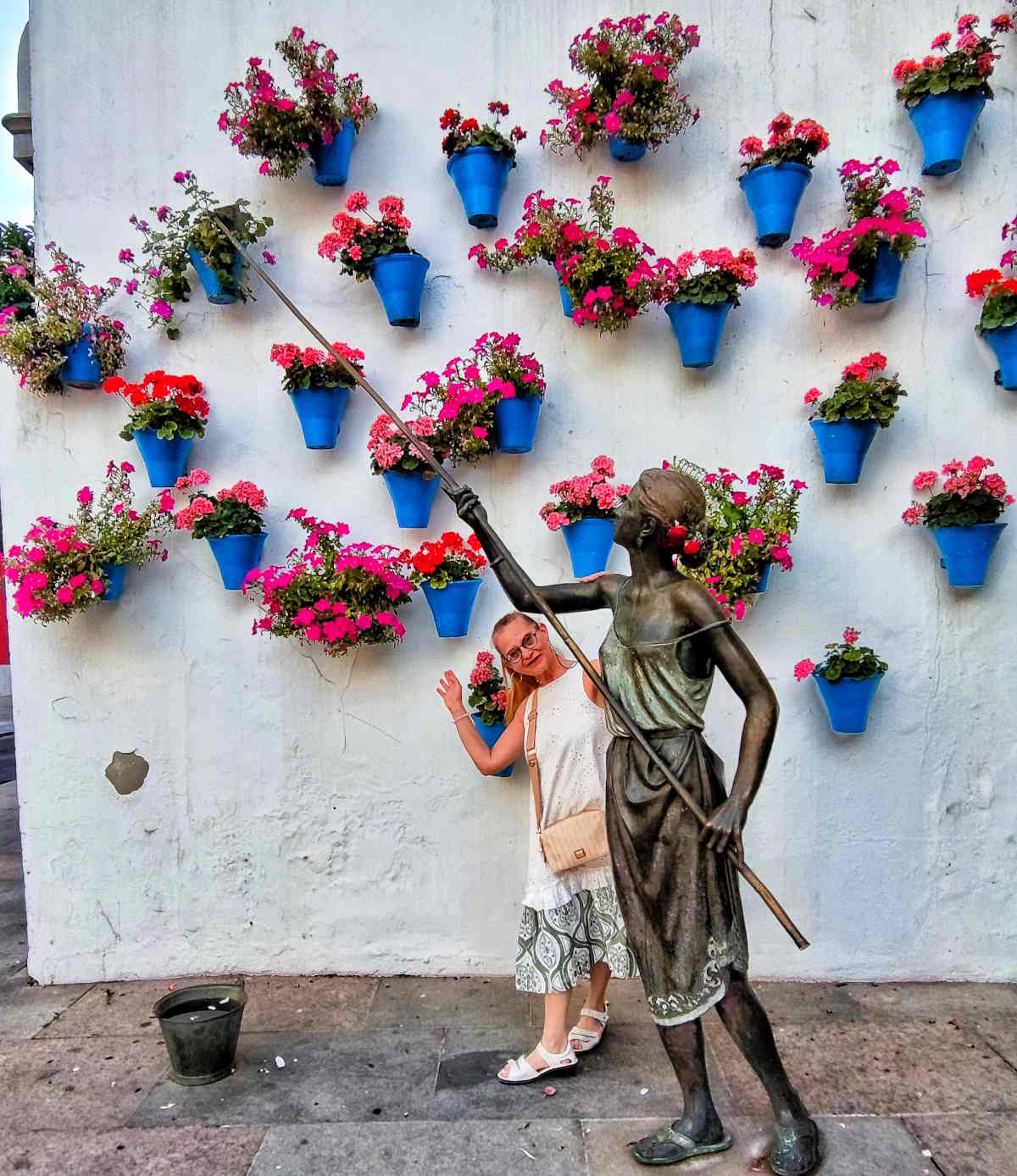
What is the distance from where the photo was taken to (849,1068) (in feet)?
10.6

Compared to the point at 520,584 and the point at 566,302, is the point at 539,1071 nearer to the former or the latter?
the point at 520,584

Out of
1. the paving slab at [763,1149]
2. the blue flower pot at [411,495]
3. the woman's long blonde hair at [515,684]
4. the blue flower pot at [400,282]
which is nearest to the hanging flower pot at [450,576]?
the blue flower pot at [411,495]

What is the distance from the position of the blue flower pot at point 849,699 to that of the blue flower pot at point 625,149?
238 centimetres

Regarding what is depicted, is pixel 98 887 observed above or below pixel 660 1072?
above

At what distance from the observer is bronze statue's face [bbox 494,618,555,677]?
3160mm

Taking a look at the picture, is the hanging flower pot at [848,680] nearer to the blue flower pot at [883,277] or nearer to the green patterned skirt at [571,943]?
the green patterned skirt at [571,943]

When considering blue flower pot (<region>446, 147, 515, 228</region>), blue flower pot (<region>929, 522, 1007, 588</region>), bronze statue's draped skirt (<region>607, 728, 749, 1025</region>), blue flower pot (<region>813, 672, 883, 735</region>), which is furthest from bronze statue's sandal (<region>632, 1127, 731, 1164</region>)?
blue flower pot (<region>446, 147, 515, 228</region>)

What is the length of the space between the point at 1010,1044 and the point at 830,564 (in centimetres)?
198

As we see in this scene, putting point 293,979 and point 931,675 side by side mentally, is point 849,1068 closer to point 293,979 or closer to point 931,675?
point 931,675

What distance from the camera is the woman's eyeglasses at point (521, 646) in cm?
316

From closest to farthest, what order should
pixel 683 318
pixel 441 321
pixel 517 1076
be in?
1. pixel 517 1076
2. pixel 683 318
3. pixel 441 321

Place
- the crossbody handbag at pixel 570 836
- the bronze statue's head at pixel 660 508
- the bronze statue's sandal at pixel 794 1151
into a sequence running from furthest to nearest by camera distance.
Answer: the crossbody handbag at pixel 570 836, the bronze statue's sandal at pixel 794 1151, the bronze statue's head at pixel 660 508

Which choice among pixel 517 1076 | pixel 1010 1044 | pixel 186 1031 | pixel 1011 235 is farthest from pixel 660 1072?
pixel 1011 235

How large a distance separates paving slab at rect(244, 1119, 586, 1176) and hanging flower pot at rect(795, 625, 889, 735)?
1911 millimetres
